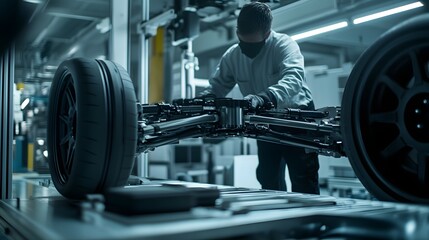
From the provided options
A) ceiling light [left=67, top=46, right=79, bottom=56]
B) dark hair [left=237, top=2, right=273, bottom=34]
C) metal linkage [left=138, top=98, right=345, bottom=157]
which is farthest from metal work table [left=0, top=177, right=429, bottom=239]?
ceiling light [left=67, top=46, right=79, bottom=56]

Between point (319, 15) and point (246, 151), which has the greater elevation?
point (319, 15)

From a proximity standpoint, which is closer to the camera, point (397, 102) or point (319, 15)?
point (397, 102)

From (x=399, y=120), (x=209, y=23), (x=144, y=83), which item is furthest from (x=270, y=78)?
(x=209, y=23)

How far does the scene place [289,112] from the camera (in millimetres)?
1851

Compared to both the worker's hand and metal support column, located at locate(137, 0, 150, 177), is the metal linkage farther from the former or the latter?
metal support column, located at locate(137, 0, 150, 177)

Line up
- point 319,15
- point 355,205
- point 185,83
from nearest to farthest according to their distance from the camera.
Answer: point 355,205, point 319,15, point 185,83

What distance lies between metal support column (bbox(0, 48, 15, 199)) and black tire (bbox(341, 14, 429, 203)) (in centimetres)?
147

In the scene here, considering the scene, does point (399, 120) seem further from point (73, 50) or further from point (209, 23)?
point (73, 50)

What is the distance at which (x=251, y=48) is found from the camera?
2295 millimetres

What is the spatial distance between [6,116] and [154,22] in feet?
5.15

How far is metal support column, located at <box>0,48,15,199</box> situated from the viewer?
1.94 m

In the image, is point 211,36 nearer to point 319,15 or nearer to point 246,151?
point 246,151

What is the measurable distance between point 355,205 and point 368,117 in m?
0.29

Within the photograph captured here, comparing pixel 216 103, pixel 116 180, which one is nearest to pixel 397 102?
pixel 216 103
